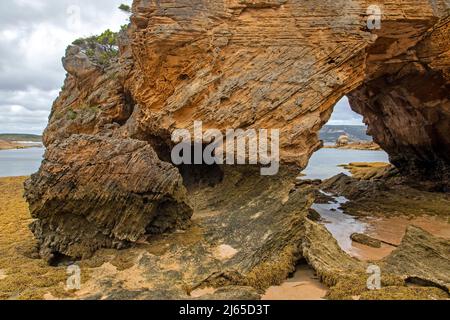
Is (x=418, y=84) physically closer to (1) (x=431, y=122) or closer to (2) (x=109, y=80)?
(1) (x=431, y=122)

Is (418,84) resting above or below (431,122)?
above

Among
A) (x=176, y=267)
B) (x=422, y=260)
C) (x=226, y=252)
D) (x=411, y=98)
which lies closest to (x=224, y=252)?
(x=226, y=252)

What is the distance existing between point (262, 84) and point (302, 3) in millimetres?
4138

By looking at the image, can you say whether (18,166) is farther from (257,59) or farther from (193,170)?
(257,59)

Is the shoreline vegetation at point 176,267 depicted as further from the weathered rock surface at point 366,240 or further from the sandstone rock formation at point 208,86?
the sandstone rock formation at point 208,86

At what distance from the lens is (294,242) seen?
43.8 ft

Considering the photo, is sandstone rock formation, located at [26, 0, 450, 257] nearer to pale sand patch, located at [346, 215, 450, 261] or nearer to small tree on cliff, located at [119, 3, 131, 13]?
pale sand patch, located at [346, 215, 450, 261]

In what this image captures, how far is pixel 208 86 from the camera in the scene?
16297mm

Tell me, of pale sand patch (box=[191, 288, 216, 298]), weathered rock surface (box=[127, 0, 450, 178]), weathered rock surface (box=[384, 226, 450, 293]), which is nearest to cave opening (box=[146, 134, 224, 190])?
weathered rock surface (box=[127, 0, 450, 178])

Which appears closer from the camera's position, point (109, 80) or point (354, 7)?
point (354, 7)

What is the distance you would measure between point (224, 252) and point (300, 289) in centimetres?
293
